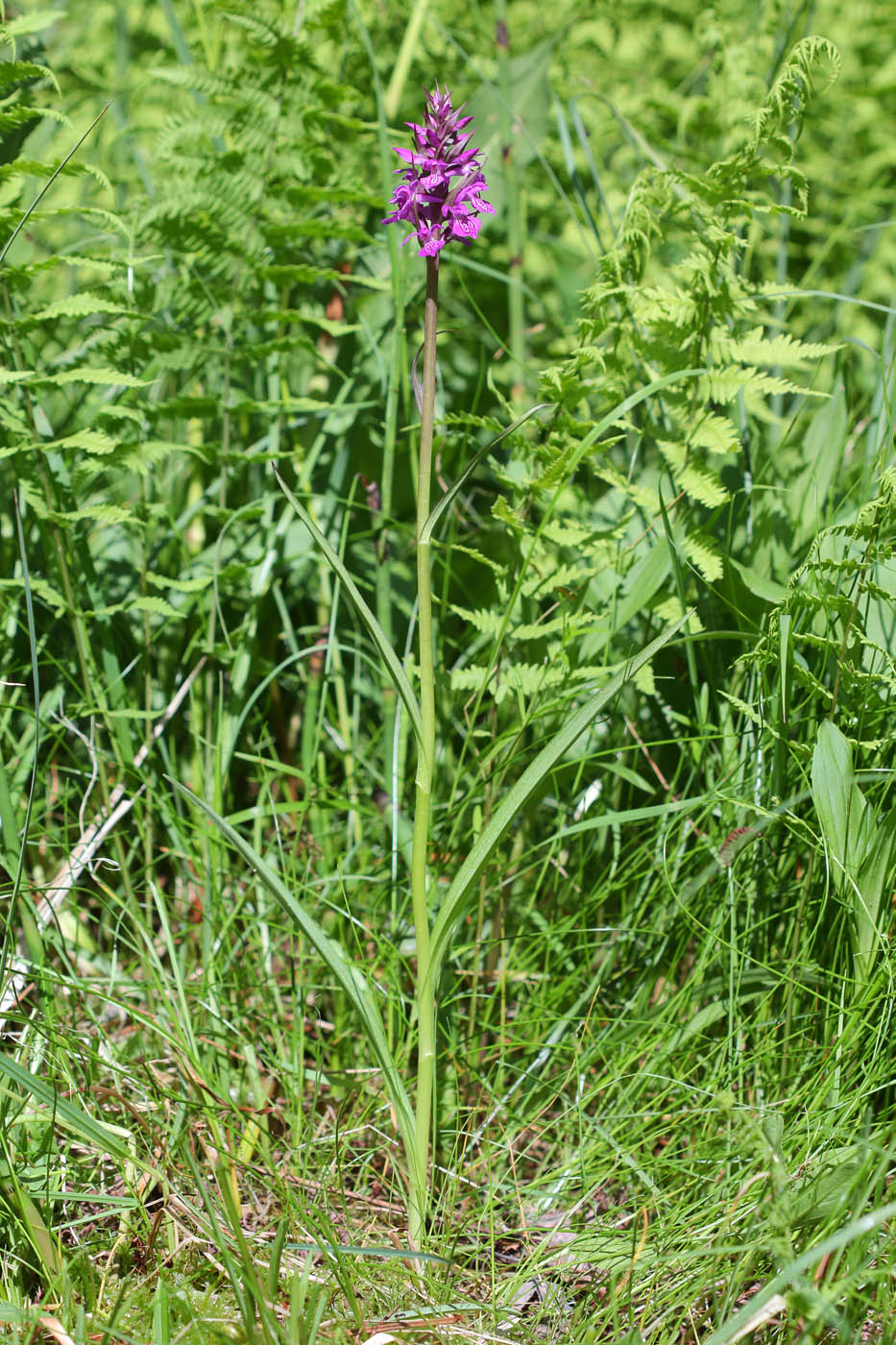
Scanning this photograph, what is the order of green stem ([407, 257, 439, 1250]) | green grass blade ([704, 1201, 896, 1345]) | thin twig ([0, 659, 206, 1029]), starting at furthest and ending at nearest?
thin twig ([0, 659, 206, 1029]), green stem ([407, 257, 439, 1250]), green grass blade ([704, 1201, 896, 1345])

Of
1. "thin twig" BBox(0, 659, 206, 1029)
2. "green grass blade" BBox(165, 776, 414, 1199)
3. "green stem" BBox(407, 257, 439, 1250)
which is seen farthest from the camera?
"thin twig" BBox(0, 659, 206, 1029)

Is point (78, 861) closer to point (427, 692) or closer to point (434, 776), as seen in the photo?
point (434, 776)

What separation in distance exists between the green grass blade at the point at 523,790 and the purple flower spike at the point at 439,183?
0.58m

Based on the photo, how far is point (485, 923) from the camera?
1793 mm

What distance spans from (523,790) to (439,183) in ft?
2.53

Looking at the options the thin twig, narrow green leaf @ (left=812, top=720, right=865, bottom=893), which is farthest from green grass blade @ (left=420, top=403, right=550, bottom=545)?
the thin twig

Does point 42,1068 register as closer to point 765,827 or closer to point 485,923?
point 485,923

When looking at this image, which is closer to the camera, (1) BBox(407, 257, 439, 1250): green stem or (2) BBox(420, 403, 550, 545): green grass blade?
(2) BBox(420, 403, 550, 545): green grass blade

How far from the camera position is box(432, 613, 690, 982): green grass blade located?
1241mm

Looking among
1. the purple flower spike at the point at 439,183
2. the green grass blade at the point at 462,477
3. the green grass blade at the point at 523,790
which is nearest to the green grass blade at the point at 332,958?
the green grass blade at the point at 523,790

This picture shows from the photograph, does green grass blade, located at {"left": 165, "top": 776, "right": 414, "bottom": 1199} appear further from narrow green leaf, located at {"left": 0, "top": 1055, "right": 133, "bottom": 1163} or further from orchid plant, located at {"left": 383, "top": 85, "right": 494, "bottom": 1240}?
narrow green leaf, located at {"left": 0, "top": 1055, "right": 133, "bottom": 1163}

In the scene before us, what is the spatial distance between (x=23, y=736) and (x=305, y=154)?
1.29 m

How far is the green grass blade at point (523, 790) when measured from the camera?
4.07ft

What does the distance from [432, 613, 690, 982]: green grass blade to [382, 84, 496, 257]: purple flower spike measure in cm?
58
